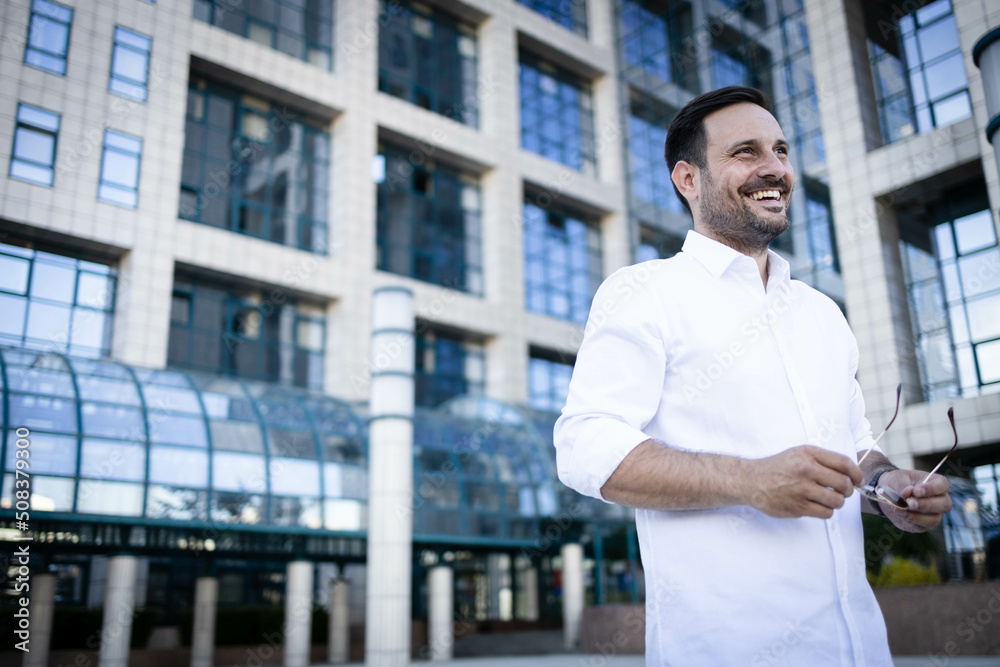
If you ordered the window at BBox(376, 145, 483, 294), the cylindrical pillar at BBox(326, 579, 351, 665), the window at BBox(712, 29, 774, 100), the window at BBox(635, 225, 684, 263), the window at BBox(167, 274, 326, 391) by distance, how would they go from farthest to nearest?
the window at BBox(635, 225, 684, 263) → the window at BBox(712, 29, 774, 100) → the window at BBox(376, 145, 483, 294) → the window at BBox(167, 274, 326, 391) → the cylindrical pillar at BBox(326, 579, 351, 665)

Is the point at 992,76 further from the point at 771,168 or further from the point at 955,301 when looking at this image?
the point at 771,168

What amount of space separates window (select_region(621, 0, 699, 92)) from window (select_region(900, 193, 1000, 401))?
15106 millimetres

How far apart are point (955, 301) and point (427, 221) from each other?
1944cm

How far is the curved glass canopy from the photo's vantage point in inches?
722

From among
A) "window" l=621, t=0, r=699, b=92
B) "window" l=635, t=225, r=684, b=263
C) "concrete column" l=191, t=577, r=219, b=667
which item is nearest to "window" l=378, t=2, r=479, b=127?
"window" l=621, t=0, r=699, b=92

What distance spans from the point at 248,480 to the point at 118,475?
9.93 feet

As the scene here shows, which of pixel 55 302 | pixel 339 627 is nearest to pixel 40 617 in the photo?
pixel 339 627

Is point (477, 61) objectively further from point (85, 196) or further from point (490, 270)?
point (85, 196)

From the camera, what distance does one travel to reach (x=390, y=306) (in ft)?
50.3

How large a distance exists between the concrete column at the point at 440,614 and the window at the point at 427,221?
13.7 metres

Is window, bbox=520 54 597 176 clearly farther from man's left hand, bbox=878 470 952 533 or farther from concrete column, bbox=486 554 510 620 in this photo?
man's left hand, bbox=878 470 952 533

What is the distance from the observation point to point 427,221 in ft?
114

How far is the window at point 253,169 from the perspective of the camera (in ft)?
95.6

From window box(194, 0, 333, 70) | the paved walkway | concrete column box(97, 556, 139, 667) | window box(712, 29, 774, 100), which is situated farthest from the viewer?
window box(712, 29, 774, 100)
